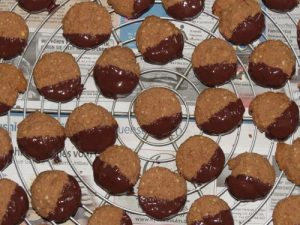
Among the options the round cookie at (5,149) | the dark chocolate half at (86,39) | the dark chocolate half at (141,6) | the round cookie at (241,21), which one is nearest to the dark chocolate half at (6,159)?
the round cookie at (5,149)

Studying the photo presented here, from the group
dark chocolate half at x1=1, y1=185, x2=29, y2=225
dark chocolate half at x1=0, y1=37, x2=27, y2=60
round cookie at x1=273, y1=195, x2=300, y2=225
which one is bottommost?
round cookie at x1=273, y1=195, x2=300, y2=225

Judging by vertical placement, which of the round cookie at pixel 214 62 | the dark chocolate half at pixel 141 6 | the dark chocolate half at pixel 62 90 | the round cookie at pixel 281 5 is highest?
the dark chocolate half at pixel 141 6

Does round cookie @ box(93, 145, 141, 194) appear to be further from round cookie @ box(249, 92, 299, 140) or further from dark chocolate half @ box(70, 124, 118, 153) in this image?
round cookie @ box(249, 92, 299, 140)

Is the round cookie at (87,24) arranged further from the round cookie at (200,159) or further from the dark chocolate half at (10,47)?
the round cookie at (200,159)

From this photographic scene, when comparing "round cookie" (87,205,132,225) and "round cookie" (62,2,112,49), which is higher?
"round cookie" (62,2,112,49)

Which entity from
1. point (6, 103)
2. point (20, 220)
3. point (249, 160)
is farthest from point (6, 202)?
point (249, 160)

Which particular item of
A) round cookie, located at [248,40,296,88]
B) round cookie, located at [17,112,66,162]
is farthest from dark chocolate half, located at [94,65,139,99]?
round cookie, located at [248,40,296,88]
